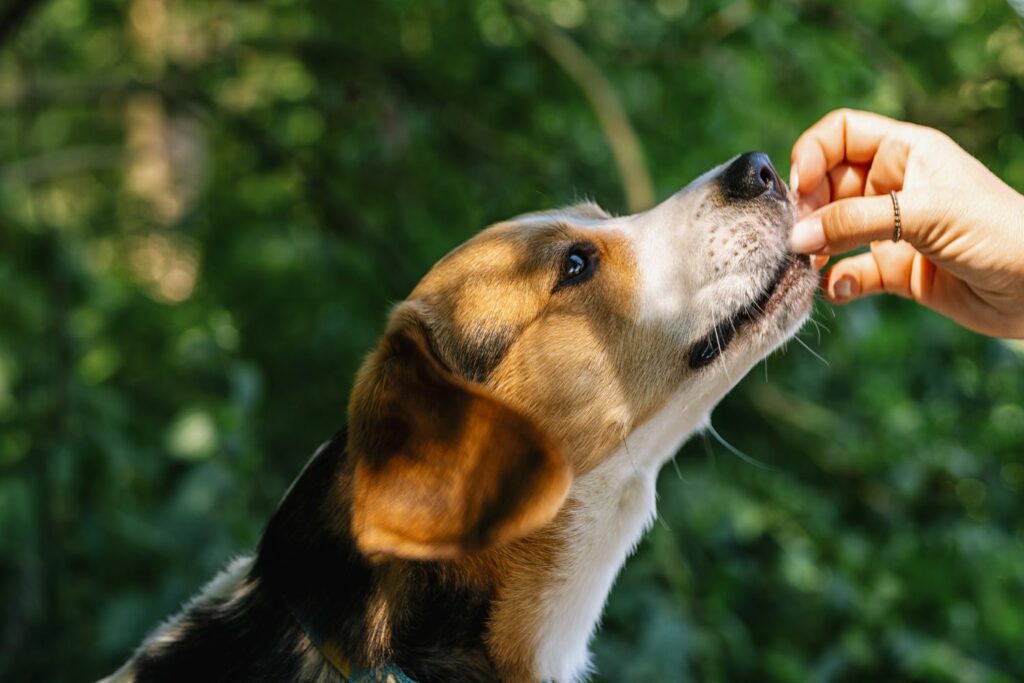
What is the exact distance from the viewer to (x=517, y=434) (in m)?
2.12

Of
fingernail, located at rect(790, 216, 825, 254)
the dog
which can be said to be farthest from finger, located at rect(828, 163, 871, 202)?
fingernail, located at rect(790, 216, 825, 254)

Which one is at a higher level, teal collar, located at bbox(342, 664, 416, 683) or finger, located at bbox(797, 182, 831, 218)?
finger, located at bbox(797, 182, 831, 218)

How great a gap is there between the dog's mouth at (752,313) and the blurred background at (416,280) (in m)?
1.46

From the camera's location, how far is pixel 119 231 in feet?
18.5

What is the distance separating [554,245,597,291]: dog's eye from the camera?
2.68 meters

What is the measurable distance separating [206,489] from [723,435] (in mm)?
2624

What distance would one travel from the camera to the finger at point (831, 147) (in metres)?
2.66

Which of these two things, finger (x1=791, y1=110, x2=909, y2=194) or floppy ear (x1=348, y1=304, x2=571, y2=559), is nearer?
floppy ear (x1=348, y1=304, x2=571, y2=559)

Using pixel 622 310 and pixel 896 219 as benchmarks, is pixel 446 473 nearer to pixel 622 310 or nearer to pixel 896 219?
pixel 622 310

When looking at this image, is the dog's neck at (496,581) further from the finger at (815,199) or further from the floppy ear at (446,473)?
the finger at (815,199)

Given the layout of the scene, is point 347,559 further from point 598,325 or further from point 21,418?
point 21,418

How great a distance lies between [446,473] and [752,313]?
0.92 m

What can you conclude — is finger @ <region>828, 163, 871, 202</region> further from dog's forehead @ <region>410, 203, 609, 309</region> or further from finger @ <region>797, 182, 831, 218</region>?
dog's forehead @ <region>410, 203, 609, 309</region>

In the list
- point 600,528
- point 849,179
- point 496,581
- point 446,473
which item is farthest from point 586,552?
point 849,179
